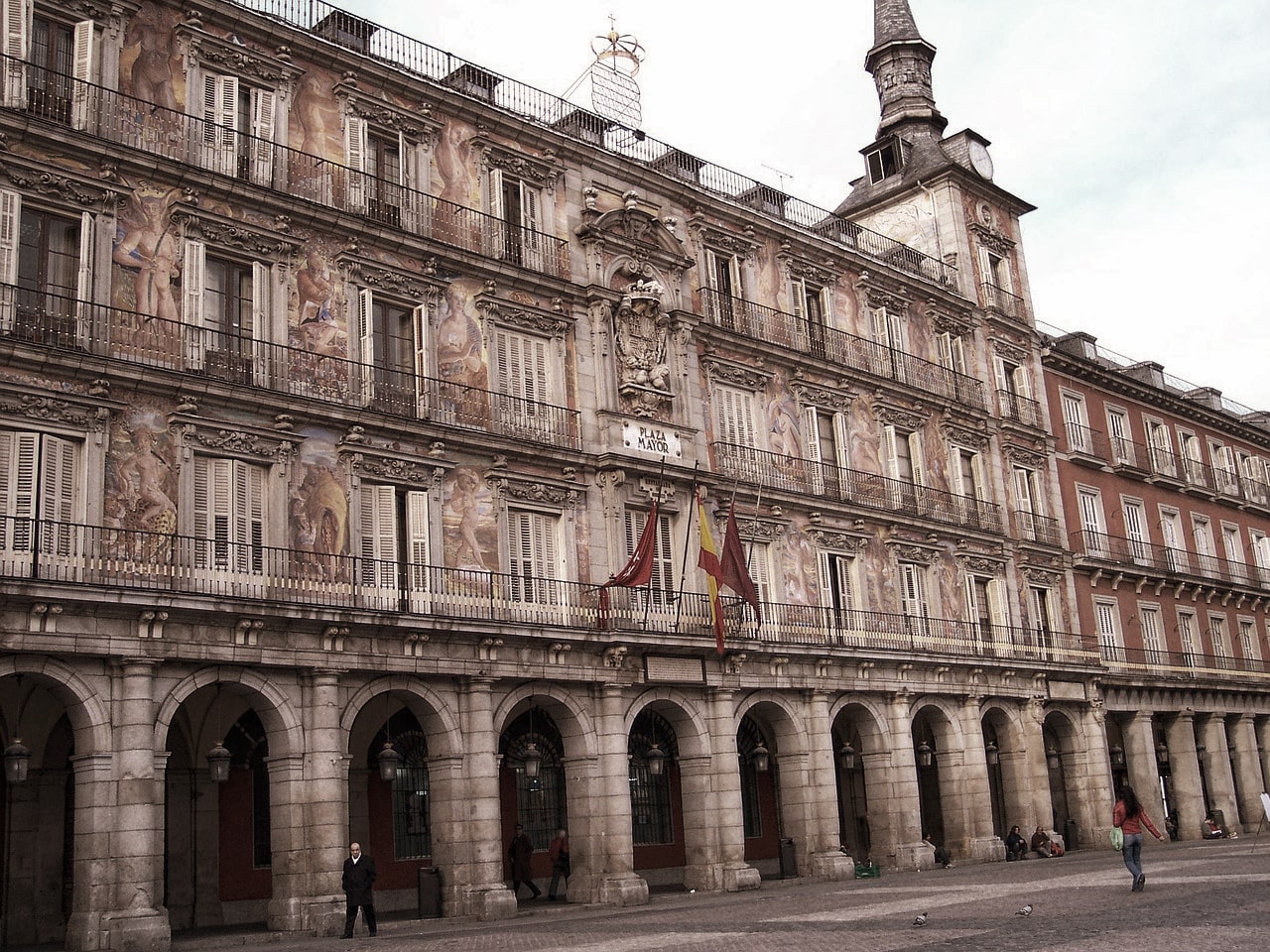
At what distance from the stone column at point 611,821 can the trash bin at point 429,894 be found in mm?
3622

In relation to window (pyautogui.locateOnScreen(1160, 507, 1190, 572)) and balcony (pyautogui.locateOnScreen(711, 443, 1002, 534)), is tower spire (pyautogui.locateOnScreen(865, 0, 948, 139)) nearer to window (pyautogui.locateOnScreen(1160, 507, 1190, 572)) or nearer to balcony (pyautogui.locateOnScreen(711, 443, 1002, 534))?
balcony (pyautogui.locateOnScreen(711, 443, 1002, 534))

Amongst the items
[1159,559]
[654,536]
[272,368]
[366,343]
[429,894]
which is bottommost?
[429,894]

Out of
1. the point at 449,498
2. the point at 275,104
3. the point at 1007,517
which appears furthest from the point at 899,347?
the point at 275,104

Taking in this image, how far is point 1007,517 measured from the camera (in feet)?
135

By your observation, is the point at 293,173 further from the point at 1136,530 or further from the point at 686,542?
the point at 1136,530

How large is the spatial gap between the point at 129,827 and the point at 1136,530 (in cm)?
3623

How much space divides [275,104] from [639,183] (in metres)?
9.81

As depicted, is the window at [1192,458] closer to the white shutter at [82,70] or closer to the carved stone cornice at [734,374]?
the carved stone cornice at [734,374]

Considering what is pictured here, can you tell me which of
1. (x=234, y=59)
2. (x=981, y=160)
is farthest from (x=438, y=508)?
(x=981, y=160)

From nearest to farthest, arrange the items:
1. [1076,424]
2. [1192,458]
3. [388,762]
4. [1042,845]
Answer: [388,762]
[1042,845]
[1076,424]
[1192,458]

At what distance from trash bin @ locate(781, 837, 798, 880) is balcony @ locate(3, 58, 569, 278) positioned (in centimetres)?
1400

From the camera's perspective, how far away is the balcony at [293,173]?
928 inches

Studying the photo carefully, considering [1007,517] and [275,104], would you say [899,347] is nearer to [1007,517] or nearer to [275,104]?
[1007,517]

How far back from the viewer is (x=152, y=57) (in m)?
24.7
